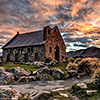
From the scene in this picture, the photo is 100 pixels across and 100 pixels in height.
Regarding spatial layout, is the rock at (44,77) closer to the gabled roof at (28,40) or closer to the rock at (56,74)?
the rock at (56,74)

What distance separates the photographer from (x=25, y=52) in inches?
1060

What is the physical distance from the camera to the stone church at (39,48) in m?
24.5

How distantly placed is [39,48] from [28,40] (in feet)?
18.0

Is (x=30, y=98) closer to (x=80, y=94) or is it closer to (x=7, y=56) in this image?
(x=80, y=94)

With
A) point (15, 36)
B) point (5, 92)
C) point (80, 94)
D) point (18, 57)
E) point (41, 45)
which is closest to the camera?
point (5, 92)

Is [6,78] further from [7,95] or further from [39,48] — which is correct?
[39,48]

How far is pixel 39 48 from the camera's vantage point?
24609 millimetres

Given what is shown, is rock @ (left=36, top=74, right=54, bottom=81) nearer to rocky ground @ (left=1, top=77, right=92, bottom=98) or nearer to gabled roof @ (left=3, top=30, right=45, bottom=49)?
rocky ground @ (left=1, top=77, right=92, bottom=98)

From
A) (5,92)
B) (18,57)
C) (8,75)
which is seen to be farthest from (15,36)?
(5,92)

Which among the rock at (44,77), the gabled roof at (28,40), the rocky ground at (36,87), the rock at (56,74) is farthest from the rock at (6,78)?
the gabled roof at (28,40)

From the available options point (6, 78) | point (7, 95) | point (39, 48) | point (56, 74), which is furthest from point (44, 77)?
point (39, 48)

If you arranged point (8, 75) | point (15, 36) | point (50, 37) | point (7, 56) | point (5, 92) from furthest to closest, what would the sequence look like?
point (15, 36), point (7, 56), point (50, 37), point (8, 75), point (5, 92)

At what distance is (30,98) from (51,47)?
2190 cm

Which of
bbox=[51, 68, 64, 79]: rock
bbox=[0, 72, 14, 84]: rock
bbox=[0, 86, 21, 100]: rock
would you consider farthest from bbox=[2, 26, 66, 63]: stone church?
bbox=[0, 86, 21, 100]: rock
